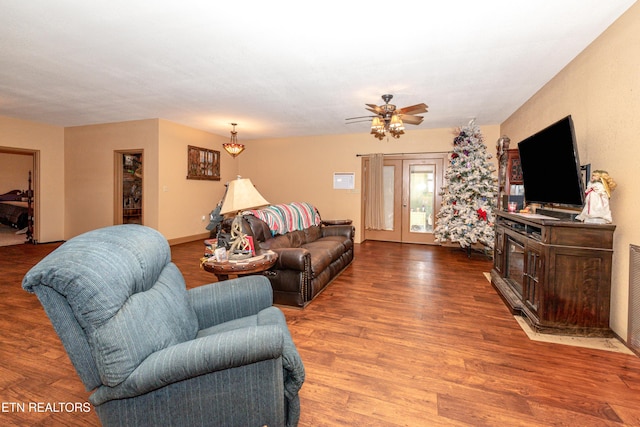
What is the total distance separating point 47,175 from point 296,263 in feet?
23.0

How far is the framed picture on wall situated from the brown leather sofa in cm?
386

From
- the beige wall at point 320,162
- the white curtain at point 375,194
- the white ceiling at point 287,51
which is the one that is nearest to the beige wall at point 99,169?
the white ceiling at point 287,51

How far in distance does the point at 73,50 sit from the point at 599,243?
5.20m

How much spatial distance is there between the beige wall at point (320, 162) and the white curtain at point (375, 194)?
240 mm

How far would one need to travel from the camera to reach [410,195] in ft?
23.3

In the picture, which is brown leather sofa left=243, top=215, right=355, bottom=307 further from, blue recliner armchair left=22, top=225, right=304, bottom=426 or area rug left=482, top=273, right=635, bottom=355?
area rug left=482, top=273, right=635, bottom=355

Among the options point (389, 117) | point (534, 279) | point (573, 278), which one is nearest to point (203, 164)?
point (389, 117)

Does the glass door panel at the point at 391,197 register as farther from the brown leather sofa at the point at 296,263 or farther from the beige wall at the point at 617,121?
the beige wall at the point at 617,121

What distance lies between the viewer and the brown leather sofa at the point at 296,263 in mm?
3181

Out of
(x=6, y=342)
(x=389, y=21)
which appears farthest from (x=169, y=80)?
(x=6, y=342)

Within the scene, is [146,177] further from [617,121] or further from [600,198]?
[617,121]

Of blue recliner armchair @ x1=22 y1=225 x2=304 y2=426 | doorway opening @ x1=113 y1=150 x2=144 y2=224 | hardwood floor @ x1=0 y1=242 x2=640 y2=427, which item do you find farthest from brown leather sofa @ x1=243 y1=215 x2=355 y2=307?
doorway opening @ x1=113 y1=150 x2=144 y2=224

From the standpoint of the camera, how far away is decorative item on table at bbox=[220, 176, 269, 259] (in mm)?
2453

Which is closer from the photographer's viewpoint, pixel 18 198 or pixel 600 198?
pixel 600 198
